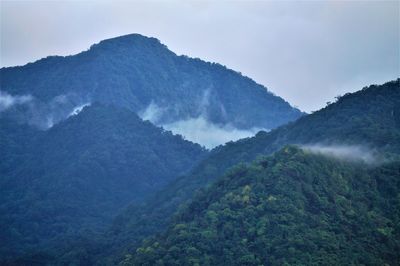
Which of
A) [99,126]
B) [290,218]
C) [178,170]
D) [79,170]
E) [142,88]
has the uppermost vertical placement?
[142,88]

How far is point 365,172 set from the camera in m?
51.7

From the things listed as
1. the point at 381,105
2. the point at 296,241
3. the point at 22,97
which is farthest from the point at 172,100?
the point at 296,241

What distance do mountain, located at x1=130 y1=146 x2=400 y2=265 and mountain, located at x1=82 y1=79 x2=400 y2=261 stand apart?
12.2 ft

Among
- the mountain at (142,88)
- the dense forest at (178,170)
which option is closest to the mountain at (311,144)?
the dense forest at (178,170)

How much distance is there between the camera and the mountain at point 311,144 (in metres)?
55.7

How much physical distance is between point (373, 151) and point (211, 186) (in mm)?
12779

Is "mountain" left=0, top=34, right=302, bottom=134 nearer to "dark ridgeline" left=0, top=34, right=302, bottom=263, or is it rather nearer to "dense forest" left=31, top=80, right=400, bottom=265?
"dark ridgeline" left=0, top=34, right=302, bottom=263

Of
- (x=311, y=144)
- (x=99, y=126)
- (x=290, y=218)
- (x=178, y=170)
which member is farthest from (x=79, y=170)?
(x=290, y=218)

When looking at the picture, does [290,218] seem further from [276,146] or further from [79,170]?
[79,170]

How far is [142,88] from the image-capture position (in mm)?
118812

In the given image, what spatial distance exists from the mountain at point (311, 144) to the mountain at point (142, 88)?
3858 centimetres

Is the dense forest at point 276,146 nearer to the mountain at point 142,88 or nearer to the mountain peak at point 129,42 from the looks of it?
the mountain at point 142,88

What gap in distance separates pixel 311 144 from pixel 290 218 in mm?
14953

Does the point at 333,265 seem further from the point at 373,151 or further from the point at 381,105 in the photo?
the point at 381,105
